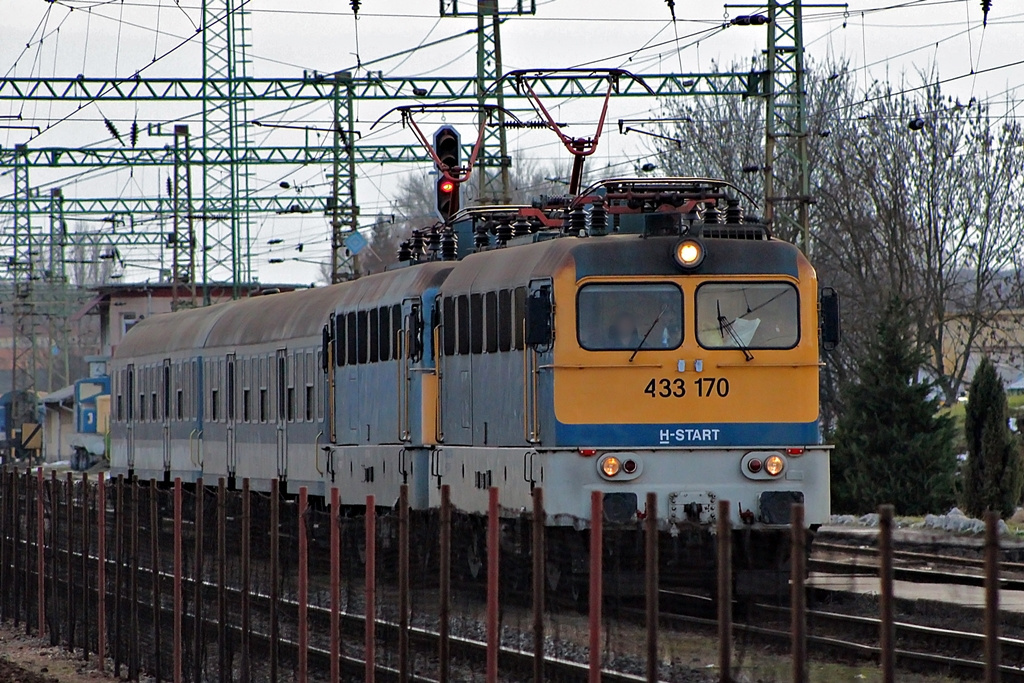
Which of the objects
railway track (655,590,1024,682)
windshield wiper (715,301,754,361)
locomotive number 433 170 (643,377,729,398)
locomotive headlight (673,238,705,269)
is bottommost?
railway track (655,590,1024,682)

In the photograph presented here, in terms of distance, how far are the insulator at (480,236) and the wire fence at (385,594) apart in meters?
5.17

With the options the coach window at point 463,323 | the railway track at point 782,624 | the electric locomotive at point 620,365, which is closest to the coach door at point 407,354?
the electric locomotive at point 620,365

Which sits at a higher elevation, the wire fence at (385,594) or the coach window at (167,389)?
the coach window at (167,389)

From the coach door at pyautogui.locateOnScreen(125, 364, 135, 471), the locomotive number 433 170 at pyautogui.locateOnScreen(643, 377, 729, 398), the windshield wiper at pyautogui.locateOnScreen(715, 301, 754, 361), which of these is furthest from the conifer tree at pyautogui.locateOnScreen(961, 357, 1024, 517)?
the coach door at pyautogui.locateOnScreen(125, 364, 135, 471)

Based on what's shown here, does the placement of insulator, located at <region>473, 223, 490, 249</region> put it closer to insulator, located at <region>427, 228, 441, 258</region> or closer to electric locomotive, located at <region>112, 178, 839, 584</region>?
insulator, located at <region>427, 228, 441, 258</region>

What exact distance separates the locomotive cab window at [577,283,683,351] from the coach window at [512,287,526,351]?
66 cm

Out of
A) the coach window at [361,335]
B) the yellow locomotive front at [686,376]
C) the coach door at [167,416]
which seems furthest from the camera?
the coach door at [167,416]

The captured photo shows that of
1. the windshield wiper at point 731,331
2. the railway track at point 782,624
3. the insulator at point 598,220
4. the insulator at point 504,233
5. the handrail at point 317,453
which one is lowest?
the railway track at point 782,624

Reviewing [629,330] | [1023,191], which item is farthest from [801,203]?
[1023,191]

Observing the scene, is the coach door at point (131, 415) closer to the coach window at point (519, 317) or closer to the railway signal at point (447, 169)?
the railway signal at point (447, 169)

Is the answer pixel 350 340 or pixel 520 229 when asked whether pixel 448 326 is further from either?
pixel 350 340

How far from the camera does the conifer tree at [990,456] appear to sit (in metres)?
25.3

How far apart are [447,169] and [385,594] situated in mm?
14823

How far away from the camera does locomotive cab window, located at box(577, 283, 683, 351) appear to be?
618 inches
